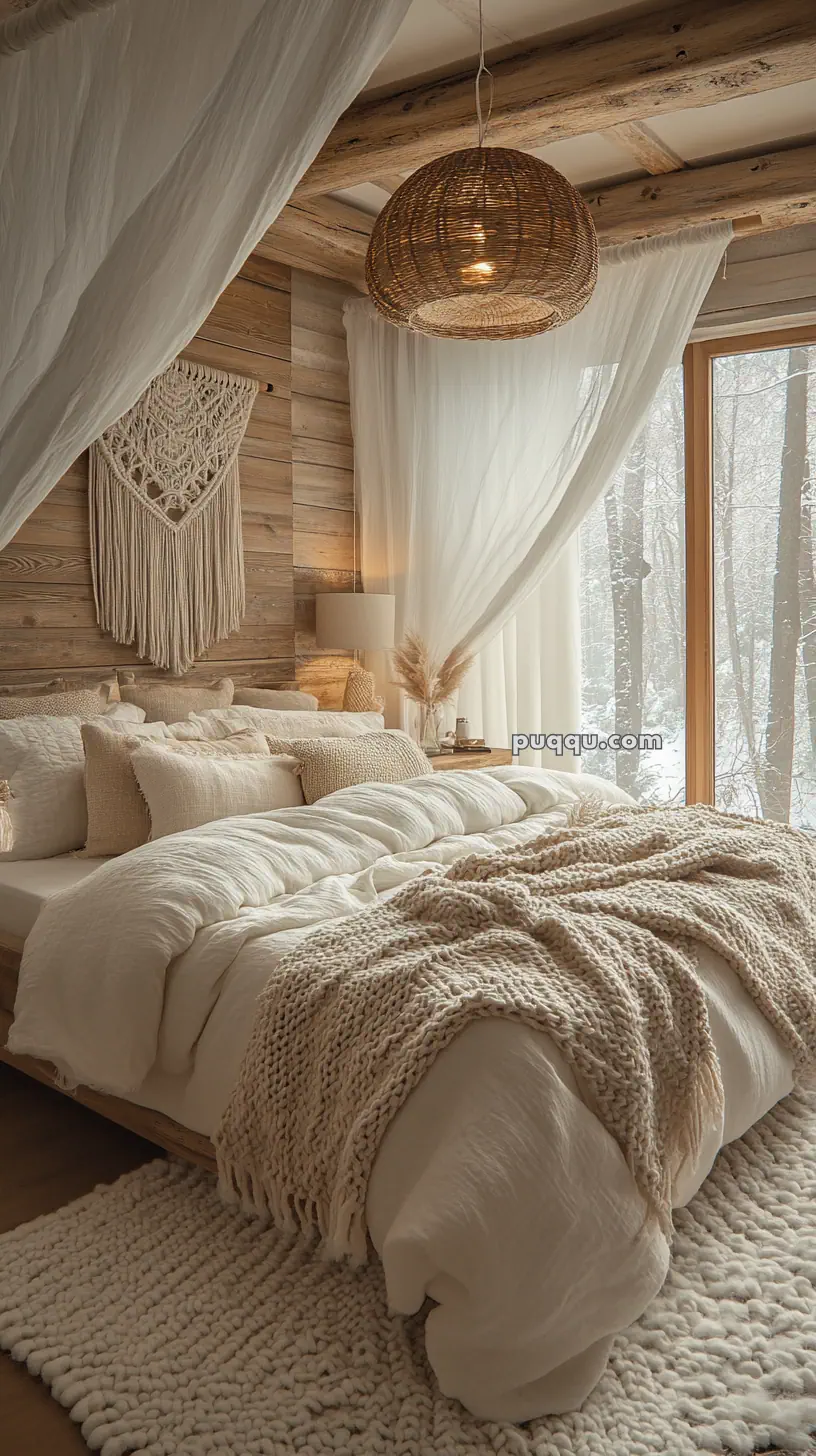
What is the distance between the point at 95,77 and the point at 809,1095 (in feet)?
8.11

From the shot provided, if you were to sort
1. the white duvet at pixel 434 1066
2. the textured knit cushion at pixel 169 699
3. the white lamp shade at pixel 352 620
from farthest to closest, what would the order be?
the white lamp shade at pixel 352 620 → the textured knit cushion at pixel 169 699 → the white duvet at pixel 434 1066

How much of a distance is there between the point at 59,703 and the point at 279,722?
69cm

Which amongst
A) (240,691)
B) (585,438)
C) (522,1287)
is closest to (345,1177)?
(522,1287)

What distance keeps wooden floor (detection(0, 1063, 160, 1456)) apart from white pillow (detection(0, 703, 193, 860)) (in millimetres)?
593

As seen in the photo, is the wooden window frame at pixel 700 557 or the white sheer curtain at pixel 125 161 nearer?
the white sheer curtain at pixel 125 161

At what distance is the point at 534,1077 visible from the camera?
1603 mm

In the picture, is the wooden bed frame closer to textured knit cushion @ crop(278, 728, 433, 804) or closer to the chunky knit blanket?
the chunky knit blanket

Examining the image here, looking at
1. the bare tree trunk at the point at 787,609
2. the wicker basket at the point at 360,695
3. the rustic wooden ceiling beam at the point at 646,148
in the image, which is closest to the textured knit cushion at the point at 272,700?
the wicker basket at the point at 360,695

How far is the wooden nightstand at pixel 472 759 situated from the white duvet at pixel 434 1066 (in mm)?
1097

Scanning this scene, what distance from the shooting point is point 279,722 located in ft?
11.7

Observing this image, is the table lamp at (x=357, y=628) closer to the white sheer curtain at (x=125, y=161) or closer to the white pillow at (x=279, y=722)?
the white pillow at (x=279, y=722)

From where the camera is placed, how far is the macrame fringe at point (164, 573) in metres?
3.75

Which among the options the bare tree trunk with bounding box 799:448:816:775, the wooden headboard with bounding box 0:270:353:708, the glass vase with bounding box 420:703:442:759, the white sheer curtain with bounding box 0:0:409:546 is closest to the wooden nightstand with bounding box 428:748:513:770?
the glass vase with bounding box 420:703:442:759

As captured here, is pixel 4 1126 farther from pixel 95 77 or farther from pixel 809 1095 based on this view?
pixel 95 77
